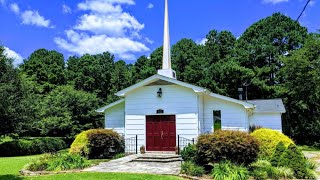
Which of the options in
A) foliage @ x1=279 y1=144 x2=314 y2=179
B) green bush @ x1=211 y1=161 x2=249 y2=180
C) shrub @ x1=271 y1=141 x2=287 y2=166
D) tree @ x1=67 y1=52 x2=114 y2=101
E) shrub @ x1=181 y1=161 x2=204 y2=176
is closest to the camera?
green bush @ x1=211 y1=161 x2=249 y2=180

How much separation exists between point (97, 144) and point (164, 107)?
15.0 feet

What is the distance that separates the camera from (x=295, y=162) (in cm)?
1116

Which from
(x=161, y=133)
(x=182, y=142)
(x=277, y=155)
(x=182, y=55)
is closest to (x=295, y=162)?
(x=277, y=155)

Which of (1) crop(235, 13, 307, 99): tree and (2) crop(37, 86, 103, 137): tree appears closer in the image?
(2) crop(37, 86, 103, 137): tree

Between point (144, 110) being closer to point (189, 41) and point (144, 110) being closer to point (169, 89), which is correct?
point (169, 89)

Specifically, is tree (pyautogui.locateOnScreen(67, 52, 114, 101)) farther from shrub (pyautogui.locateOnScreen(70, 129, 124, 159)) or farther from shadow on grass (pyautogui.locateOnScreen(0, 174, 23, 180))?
shadow on grass (pyautogui.locateOnScreen(0, 174, 23, 180))

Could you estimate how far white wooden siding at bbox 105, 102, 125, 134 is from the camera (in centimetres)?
2069

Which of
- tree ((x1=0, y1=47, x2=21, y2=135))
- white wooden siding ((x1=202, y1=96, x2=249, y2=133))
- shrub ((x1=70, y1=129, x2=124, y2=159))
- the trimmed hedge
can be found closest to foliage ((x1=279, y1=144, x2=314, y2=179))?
white wooden siding ((x1=202, y1=96, x2=249, y2=133))

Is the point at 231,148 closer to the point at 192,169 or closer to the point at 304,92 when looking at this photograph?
the point at 192,169

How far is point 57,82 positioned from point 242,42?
26.5m

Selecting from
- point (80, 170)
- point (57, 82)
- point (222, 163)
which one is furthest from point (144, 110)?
point (57, 82)

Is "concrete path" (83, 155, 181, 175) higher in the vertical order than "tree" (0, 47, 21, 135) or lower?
lower

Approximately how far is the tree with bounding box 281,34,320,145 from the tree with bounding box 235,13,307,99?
275 centimetres

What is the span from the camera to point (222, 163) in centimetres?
1136
